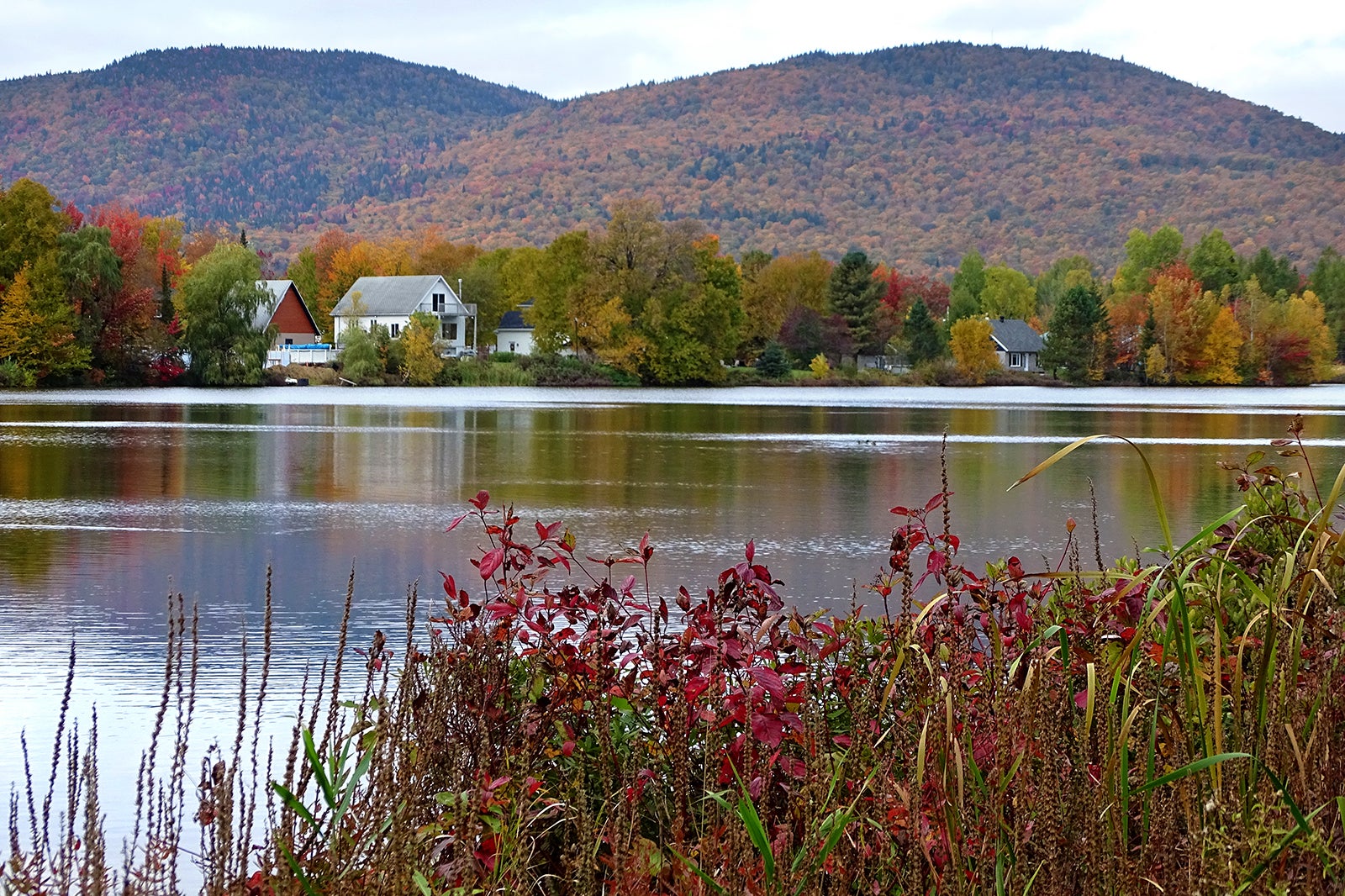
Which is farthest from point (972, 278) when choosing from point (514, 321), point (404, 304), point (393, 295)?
point (404, 304)

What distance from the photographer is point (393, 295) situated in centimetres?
11344

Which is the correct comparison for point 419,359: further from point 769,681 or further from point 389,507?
point 769,681

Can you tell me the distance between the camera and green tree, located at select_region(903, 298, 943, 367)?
368ft

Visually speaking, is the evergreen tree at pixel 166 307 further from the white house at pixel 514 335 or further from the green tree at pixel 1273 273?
the green tree at pixel 1273 273

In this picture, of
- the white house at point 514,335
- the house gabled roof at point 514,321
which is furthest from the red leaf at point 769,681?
the house gabled roof at point 514,321

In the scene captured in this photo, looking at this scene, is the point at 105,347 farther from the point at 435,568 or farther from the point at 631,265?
the point at 435,568

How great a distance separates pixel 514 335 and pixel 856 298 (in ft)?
92.9

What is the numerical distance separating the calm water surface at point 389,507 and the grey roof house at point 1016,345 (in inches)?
3359

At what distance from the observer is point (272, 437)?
33.2 meters

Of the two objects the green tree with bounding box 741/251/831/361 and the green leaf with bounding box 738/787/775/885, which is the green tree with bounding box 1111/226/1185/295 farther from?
the green leaf with bounding box 738/787/775/885

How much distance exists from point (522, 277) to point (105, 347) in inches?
2084

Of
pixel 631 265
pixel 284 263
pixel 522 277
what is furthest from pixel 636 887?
pixel 284 263

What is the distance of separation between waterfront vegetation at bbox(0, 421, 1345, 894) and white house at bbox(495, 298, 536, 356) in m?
113

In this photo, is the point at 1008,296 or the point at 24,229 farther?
the point at 1008,296
